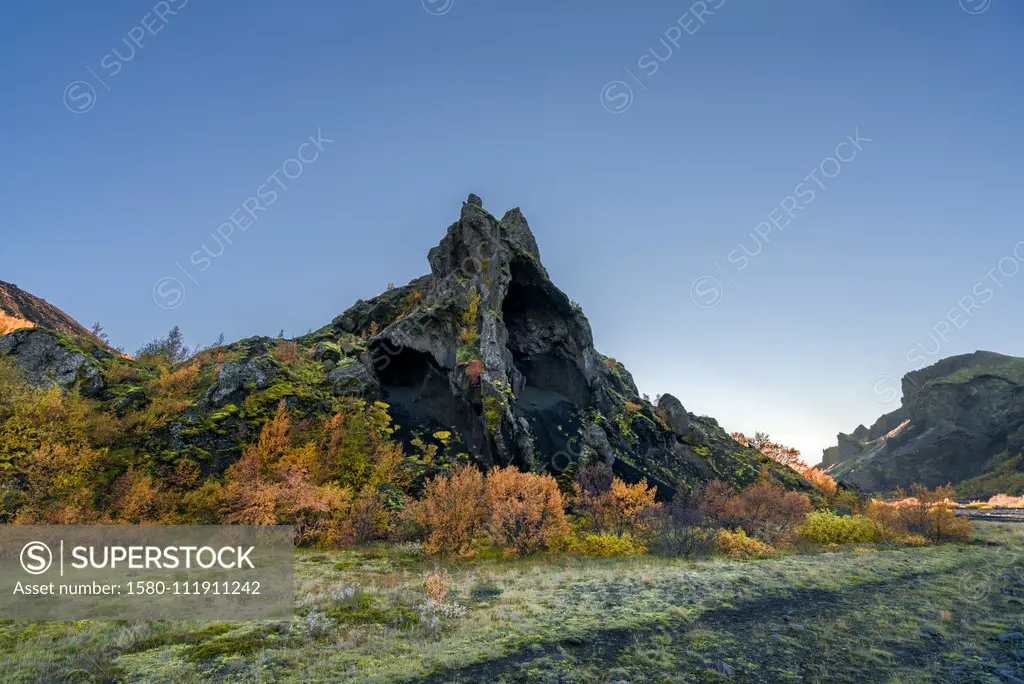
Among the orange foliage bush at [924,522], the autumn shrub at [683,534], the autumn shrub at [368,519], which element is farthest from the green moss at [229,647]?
the orange foliage bush at [924,522]

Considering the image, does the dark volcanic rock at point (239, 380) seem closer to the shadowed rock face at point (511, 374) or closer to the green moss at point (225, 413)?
the green moss at point (225, 413)

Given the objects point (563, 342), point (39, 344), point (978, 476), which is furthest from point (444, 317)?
point (978, 476)

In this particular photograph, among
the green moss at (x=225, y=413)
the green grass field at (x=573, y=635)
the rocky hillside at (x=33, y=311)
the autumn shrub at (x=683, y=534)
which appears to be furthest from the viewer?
the rocky hillside at (x=33, y=311)

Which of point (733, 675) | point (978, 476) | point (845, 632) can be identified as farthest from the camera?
point (978, 476)

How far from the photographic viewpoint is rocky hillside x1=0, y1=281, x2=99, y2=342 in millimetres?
38594

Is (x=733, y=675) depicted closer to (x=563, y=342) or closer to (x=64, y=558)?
(x=64, y=558)

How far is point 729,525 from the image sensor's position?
88.8 feet

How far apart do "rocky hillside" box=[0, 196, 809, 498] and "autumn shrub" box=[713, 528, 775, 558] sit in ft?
33.3

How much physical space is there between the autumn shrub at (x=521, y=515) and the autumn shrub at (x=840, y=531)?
17.9 meters

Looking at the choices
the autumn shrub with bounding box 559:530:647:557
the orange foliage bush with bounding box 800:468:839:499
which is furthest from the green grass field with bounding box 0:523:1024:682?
the orange foliage bush with bounding box 800:468:839:499

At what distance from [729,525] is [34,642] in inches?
1187

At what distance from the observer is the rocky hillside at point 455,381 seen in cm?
2300

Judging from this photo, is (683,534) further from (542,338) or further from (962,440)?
(962,440)

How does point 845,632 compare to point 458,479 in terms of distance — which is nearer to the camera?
point 845,632
